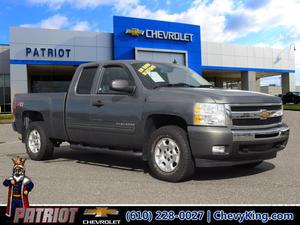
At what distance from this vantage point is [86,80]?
758 centimetres

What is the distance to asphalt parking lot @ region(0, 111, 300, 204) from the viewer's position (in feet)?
16.5

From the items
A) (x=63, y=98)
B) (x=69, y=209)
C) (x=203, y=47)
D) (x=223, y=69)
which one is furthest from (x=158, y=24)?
(x=69, y=209)

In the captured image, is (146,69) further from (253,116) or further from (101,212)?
(101,212)

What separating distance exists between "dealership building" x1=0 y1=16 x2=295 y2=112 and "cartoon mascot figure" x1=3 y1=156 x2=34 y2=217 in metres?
21.7

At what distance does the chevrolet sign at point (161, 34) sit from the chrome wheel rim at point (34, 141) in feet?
91.7

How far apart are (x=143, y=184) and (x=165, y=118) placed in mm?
1086

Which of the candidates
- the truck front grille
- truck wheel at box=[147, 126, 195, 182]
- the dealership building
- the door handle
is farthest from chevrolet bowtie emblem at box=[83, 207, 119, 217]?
the dealership building

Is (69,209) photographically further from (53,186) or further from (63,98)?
(63,98)

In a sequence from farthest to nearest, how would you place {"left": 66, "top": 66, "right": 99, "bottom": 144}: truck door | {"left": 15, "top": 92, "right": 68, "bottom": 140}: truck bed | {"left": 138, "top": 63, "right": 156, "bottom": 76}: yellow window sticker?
{"left": 15, "top": 92, "right": 68, "bottom": 140}: truck bed
{"left": 66, "top": 66, "right": 99, "bottom": 144}: truck door
{"left": 138, "top": 63, "right": 156, "bottom": 76}: yellow window sticker

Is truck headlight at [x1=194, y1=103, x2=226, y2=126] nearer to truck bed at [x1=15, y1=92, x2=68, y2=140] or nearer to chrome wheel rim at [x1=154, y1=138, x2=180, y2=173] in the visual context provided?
chrome wheel rim at [x1=154, y1=138, x2=180, y2=173]

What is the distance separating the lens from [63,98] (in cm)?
780

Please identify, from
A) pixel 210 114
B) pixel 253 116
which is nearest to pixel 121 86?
pixel 210 114

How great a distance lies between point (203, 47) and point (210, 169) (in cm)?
3691

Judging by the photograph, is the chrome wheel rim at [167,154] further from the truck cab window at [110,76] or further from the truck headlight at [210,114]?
the truck cab window at [110,76]
